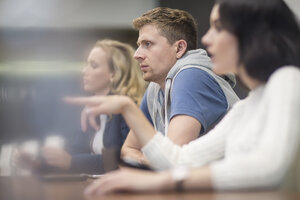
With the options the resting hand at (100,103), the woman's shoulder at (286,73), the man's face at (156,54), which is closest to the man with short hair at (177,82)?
the man's face at (156,54)

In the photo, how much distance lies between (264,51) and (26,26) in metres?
2.96

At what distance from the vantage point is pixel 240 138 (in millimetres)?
1001

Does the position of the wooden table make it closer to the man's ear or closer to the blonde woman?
the blonde woman

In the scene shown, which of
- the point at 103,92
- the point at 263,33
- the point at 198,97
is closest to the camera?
the point at 263,33

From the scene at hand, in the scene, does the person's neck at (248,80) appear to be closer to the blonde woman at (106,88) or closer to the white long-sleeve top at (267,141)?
the white long-sleeve top at (267,141)

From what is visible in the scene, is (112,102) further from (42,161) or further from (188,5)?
(188,5)

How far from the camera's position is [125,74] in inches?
112

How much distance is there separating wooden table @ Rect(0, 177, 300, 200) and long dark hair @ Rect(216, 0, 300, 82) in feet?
0.79

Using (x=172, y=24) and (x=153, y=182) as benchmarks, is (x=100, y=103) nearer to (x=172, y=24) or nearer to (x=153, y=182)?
(x=153, y=182)

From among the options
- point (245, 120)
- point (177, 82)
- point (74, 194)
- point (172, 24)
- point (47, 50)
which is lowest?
point (74, 194)

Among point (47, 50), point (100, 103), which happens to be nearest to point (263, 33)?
point (100, 103)

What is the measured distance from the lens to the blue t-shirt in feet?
5.53

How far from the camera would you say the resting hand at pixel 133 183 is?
93cm

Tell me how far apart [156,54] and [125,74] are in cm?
83
